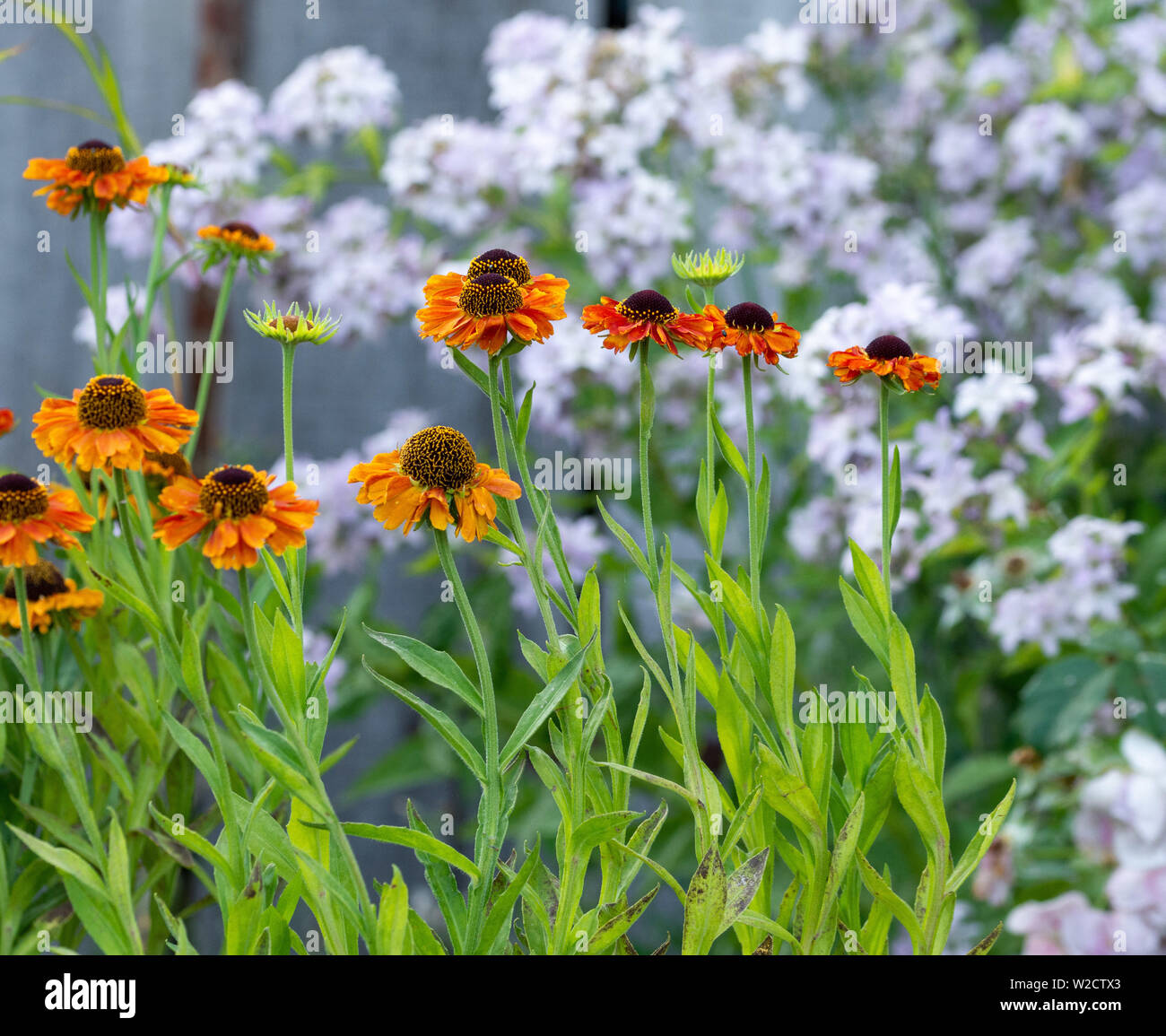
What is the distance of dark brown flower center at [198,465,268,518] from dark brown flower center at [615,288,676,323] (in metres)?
0.13

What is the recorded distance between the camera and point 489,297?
320 millimetres

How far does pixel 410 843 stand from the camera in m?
0.31

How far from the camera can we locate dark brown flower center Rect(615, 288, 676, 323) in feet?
1.10

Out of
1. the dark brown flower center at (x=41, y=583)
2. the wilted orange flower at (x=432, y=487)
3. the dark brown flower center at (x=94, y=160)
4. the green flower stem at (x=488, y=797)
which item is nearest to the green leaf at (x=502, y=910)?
the green flower stem at (x=488, y=797)

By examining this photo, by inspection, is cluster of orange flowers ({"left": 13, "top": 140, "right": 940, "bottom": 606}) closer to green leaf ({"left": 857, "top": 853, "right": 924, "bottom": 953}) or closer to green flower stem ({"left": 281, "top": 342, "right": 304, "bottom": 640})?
green flower stem ({"left": 281, "top": 342, "right": 304, "bottom": 640})

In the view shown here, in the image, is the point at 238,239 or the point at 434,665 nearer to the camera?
the point at 434,665

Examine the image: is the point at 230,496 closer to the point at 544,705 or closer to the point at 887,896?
the point at 544,705

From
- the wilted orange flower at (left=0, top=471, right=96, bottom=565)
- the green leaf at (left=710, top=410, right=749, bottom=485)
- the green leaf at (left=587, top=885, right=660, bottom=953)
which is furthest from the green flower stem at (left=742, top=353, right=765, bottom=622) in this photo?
the wilted orange flower at (left=0, top=471, right=96, bottom=565)

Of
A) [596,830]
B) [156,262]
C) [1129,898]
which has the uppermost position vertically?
[156,262]

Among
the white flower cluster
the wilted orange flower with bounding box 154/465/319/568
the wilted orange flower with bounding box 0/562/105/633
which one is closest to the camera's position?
the wilted orange flower with bounding box 154/465/319/568

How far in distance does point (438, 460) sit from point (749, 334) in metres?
0.11

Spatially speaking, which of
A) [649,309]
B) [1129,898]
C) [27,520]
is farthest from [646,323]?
[1129,898]

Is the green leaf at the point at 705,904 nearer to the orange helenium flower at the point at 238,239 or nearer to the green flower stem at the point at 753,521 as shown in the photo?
the green flower stem at the point at 753,521
